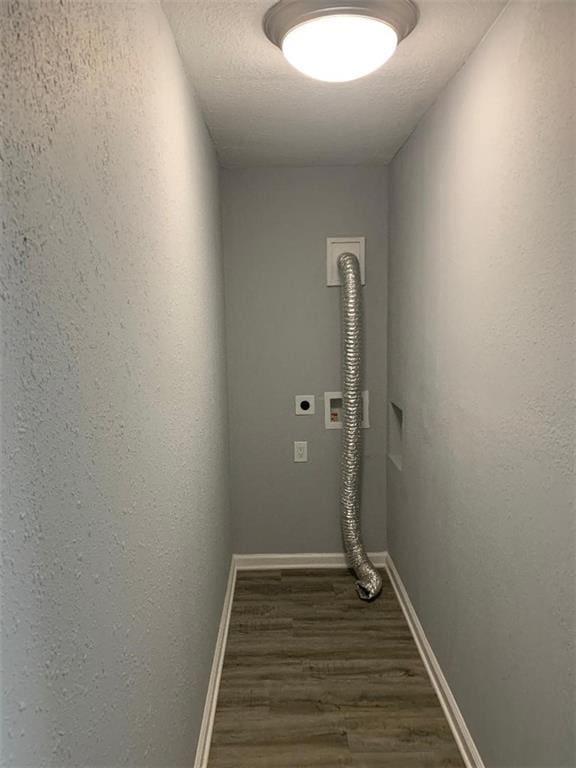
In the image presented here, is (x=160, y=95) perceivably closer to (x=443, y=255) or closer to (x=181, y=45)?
(x=181, y=45)

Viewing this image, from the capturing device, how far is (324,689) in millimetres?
2219

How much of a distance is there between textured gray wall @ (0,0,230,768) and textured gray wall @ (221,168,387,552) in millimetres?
1386

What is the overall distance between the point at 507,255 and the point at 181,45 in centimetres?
110

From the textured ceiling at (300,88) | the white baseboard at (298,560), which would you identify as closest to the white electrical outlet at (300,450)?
the white baseboard at (298,560)

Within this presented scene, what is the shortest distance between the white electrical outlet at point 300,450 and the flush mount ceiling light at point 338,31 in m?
2.01

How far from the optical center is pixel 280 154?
2.75 metres

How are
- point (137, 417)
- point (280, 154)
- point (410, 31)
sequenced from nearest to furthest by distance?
point (137, 417) < point (410, 31) < point (280, 154)

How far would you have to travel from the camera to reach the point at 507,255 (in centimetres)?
146

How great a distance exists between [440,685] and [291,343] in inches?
70.2

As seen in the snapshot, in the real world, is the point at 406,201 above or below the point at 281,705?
above

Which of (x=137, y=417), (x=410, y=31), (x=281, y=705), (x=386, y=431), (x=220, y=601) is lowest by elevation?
(x=281, y=705)

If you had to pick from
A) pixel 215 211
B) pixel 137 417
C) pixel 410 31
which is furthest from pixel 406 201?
pixel 137 417

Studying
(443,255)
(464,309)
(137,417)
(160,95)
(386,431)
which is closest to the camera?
(137,417)

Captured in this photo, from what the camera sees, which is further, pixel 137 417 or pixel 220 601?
pixel 220 601
